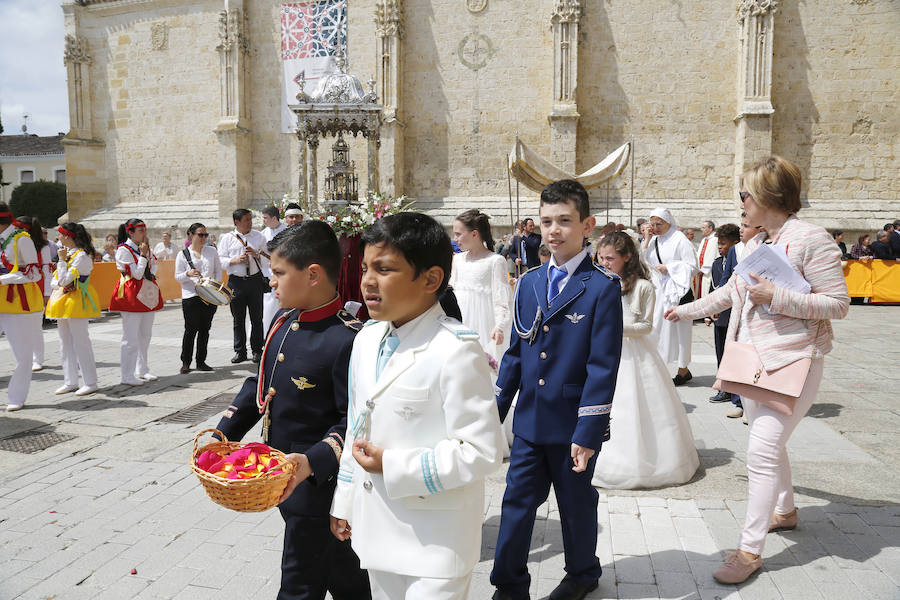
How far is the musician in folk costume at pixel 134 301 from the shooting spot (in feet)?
24.6

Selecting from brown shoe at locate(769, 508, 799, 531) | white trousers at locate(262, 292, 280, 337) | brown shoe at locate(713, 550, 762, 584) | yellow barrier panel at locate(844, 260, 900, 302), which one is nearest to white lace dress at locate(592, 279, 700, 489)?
brown shoe at locate(769, 508, 799, 531)

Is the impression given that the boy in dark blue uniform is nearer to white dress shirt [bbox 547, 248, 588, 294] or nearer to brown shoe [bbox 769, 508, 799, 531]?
white dress shirt [bbox 547, 248, 588, 294]

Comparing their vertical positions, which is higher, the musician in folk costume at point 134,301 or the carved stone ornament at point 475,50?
the carved stone ornament at point 475,50

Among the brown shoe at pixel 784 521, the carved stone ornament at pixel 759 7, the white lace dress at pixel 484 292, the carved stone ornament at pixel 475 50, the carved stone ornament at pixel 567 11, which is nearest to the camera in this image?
the brown shoe at pixel 784 521

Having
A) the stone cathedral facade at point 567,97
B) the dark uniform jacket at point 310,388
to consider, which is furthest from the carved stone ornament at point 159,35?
the dark uniform jacket at point 310,388

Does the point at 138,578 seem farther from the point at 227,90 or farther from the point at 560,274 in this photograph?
the point at 227,90

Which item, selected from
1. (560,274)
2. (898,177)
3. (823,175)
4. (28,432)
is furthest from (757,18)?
(28,432)

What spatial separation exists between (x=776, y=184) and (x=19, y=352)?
23.5 feet

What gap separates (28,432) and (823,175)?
65.9ft

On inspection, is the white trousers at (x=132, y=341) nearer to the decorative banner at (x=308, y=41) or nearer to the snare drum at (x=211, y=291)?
the snare drum at (x=211, y=291)

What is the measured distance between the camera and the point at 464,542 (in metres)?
1.83

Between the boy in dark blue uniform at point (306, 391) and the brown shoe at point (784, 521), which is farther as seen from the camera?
the brown shoe at point (784, 521)

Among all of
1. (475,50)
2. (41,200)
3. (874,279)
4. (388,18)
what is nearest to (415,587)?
(874,279)

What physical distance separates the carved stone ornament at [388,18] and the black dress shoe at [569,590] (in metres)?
19.0
